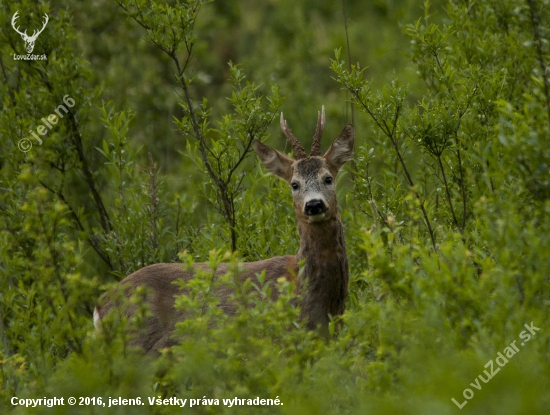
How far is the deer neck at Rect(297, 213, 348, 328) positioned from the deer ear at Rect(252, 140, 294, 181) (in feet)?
2.67

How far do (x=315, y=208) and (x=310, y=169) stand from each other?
A: 1.95 feet

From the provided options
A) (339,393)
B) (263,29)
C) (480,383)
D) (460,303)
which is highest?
(263,29)

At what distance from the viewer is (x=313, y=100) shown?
15.8m

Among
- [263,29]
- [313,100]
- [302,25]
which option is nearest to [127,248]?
[313,100]

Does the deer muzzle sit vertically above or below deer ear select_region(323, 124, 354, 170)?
below

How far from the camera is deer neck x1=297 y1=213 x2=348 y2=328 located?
21.7 ft

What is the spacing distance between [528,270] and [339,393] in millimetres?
1281

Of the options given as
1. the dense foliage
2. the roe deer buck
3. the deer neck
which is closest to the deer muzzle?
the roe deer buck

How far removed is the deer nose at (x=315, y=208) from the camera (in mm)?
6730

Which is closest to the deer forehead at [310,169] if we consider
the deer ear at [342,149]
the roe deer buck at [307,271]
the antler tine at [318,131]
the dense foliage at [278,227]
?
the roe deer buck at [307,271]

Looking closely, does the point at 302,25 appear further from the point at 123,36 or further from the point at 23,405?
the point at 23,405

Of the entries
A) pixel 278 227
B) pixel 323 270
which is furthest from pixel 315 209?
pixel 278 227

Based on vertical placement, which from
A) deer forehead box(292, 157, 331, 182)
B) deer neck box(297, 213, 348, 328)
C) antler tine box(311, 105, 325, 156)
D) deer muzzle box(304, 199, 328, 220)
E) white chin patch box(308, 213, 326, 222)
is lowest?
deer neck box(297, 213, 348, 328)

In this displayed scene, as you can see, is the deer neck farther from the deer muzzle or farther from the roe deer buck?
the deer muzzle
